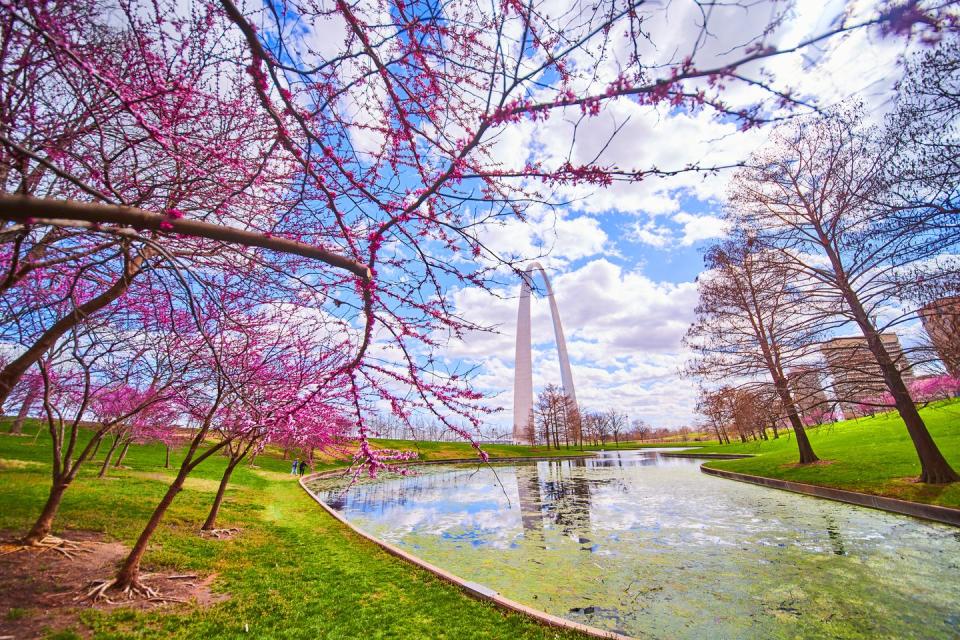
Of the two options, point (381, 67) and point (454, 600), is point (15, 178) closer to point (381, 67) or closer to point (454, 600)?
point (381, 67)

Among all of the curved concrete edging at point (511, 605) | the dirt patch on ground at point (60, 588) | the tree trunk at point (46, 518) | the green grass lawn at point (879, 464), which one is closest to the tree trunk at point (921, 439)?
the green grass lawn at point (879, 464)

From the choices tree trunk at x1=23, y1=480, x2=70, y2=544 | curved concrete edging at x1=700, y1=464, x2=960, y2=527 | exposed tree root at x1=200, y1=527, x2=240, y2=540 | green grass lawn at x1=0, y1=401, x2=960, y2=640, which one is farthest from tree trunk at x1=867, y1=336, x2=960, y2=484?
tree trunk at x1=23, y1=480, x2=70, y2=544

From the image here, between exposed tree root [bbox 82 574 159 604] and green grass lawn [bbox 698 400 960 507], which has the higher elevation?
green grass lawn [bbox 698 400 960 507]

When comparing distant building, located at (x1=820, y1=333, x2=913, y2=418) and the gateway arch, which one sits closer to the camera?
distant building, located at (x1=820, y1=333, x2=913, y2=418)

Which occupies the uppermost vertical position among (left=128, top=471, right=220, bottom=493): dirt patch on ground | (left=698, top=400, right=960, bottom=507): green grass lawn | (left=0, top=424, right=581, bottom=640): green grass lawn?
(left=698, top=400, right=960, bottom=507): green grass lawn

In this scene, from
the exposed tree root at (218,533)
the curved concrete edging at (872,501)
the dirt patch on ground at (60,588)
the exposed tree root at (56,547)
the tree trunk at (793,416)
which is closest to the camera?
the dirt patch on ground at (60,588)

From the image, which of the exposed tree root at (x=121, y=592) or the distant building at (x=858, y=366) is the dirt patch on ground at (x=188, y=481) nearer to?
the exposed tree root at (x=121, y=592)

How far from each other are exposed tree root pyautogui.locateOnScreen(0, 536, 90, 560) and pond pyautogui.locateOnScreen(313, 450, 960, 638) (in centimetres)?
523

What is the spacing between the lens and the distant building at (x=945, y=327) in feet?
24.0

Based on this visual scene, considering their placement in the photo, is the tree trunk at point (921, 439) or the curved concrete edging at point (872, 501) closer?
the curved concrete edging at point (872, 501)

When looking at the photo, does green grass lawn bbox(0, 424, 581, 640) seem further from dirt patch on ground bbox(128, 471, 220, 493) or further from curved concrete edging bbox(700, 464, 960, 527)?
curved concrete edging bbox(700, 464, 960, 527)

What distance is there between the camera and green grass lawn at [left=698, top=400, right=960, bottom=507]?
30.8ft

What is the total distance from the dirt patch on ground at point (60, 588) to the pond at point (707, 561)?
3688 mm

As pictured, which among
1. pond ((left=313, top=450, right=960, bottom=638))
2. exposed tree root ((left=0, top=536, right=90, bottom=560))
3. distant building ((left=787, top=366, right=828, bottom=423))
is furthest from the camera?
distant building ((left=787, top=366, right=828, bottom=423))
